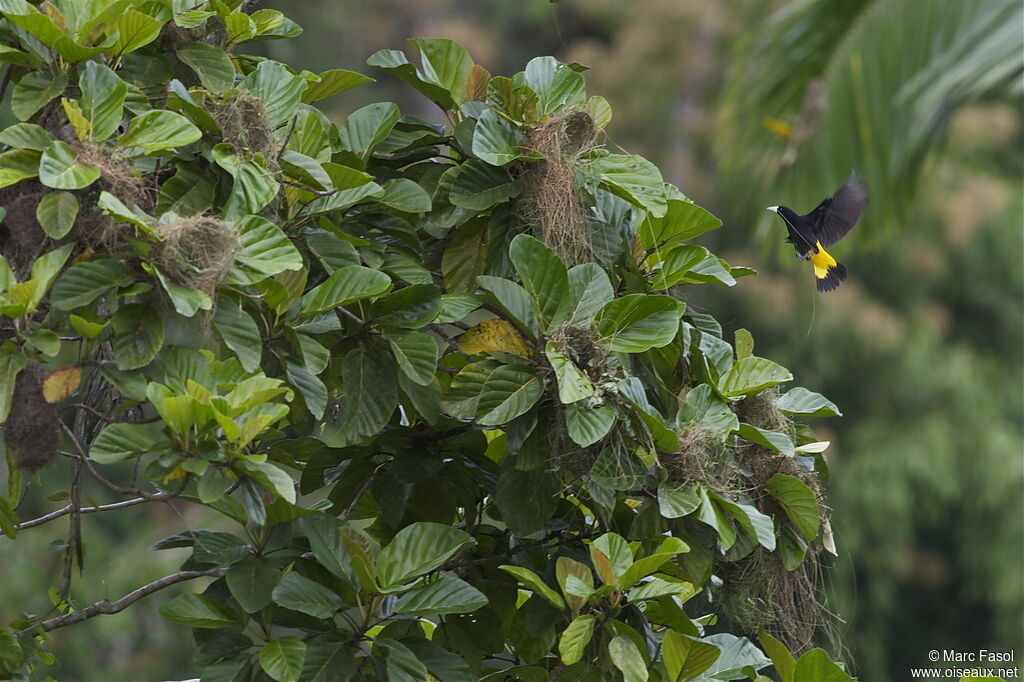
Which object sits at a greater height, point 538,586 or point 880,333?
point 538,586

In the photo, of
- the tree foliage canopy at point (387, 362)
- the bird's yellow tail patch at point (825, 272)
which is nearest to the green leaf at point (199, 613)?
the tree foliage canopy at point (387, 362)

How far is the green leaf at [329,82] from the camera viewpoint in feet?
3.71

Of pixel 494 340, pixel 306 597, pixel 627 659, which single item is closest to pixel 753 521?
pixel 627 659

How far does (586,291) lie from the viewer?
103cm

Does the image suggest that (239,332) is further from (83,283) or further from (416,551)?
(416,551)

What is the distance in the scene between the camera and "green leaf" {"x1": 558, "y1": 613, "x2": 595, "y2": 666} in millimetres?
934

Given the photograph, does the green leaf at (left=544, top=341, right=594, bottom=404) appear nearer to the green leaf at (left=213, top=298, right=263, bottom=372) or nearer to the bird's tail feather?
the green leaf at (left=213, top=298, right=263, bottom=372)

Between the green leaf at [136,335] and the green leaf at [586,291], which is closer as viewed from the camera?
the green leaf at [136,335]

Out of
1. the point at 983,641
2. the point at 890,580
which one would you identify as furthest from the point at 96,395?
the point at 983,641

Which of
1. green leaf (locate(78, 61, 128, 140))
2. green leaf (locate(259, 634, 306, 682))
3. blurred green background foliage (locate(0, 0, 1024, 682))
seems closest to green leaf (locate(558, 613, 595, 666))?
green leaf (locate(259, 634, 306, 682))

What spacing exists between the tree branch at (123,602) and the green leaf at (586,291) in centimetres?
39

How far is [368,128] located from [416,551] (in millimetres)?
410

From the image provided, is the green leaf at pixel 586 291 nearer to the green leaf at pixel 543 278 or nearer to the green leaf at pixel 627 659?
the green leaf at pixel 543 278

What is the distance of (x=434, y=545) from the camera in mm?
988
